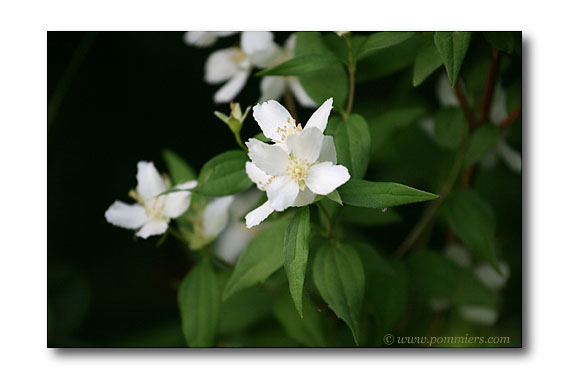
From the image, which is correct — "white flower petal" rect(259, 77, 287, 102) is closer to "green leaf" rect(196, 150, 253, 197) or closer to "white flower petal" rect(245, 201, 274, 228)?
"green leaf" rect(196, 150, 253, 197)

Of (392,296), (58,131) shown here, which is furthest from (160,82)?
(392,296)

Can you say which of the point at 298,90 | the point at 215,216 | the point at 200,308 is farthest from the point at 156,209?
the point at 298,90

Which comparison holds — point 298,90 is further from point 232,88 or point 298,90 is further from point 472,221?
point 472,221

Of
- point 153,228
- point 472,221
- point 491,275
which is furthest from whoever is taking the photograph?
point 491,275

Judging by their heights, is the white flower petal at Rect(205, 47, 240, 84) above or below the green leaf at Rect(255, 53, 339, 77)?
above

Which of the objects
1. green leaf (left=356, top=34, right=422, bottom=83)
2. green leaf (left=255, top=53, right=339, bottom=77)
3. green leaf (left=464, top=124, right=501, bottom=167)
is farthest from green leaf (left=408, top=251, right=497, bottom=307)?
green leaf (left=255, top=53, right=339, bottom=77)

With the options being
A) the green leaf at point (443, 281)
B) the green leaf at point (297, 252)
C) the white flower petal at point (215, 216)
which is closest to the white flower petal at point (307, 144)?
the green leaf at point (297, 252)
